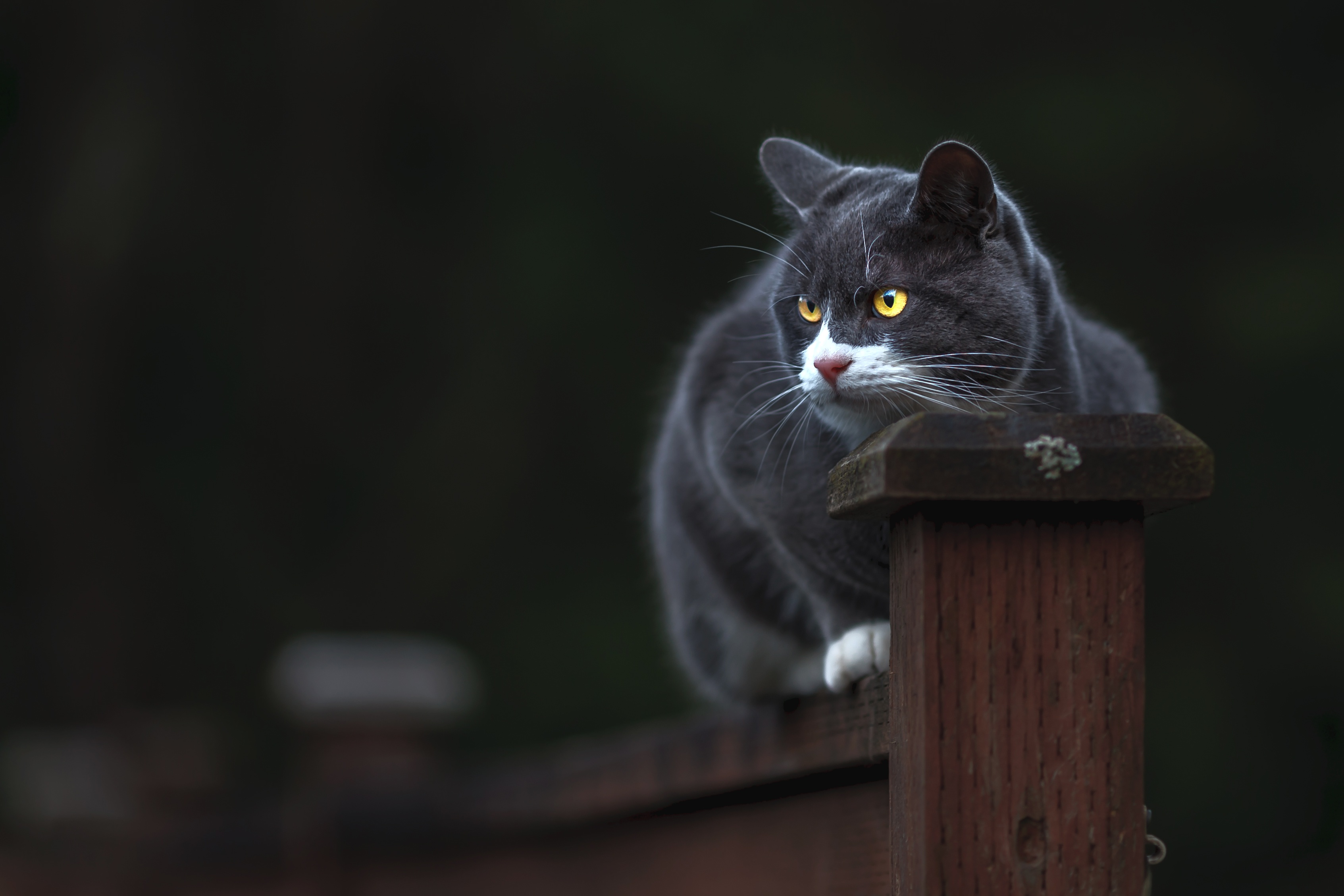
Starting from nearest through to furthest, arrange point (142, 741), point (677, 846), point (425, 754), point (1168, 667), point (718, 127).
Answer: point (677, 846) < point (425, 754) < point (142, 741) < point (1168, 667) < point (718, 127)

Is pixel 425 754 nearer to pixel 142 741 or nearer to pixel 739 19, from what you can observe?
pixel 142 741

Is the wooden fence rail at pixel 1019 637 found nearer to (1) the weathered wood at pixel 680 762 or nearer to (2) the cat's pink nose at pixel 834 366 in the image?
(1) the weathered wood at pixel 680 762

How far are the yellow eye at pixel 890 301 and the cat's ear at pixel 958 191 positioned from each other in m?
0.10

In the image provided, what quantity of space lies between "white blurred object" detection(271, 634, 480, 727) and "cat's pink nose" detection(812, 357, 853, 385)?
7.77 ft

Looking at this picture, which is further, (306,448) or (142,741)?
(306,448)

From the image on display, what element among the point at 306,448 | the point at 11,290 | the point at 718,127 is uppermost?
the point at 718,127

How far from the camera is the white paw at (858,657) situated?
5.05 feet

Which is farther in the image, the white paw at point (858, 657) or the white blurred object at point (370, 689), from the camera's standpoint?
the white blurred object at point (370, 689)

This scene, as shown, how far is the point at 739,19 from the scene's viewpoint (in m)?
7.79

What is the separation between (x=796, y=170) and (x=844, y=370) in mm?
553

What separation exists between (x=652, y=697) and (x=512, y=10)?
15.0ft

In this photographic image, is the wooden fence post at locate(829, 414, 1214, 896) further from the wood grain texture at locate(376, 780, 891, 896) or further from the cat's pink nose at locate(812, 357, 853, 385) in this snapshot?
the cat's pink nose at locate(812, 357, 853, 385)

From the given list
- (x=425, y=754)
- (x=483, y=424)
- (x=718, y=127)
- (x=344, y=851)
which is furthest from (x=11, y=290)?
(x=344, y=851)

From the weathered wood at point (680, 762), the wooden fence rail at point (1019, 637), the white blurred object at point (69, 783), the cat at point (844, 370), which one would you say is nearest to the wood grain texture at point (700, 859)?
the weathered wood at point (680, 762)
